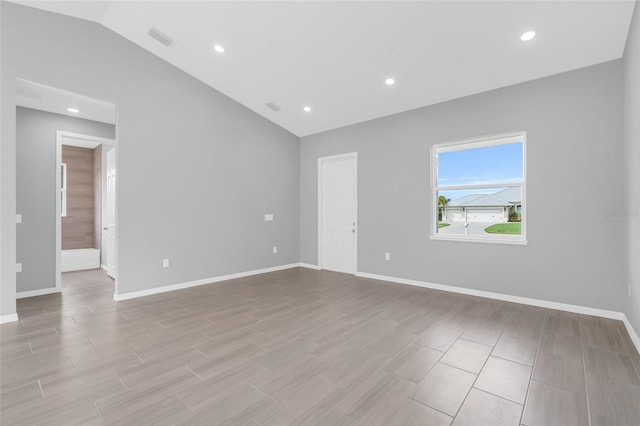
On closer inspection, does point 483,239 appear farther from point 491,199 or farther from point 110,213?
point 110,213

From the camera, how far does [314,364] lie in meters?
2.25

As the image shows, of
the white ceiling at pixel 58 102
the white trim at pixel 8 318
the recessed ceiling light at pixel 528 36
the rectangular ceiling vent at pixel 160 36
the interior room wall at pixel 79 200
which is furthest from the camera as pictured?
the interior room wall at pixel 79 200

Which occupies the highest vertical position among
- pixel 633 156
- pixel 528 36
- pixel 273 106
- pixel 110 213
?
pixel 273 106

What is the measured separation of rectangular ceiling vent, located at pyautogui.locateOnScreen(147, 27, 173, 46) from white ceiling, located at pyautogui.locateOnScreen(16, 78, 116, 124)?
1.13 meters

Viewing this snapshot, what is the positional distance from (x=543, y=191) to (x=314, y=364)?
139 inches

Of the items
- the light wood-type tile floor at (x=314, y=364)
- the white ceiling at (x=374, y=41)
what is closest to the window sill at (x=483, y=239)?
the light wood-type tile floor at (x=314, y=364)

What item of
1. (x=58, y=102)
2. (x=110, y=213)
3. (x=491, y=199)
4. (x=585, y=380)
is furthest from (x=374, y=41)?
(x=110, y=213)

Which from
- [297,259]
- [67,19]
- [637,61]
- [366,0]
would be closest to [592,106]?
[637,61]

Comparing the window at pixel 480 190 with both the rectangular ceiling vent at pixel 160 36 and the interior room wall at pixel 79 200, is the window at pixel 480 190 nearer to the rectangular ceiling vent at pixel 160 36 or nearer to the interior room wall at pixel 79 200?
the rectangular ceiling vent at pixel 160 36

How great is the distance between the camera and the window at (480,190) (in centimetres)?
386

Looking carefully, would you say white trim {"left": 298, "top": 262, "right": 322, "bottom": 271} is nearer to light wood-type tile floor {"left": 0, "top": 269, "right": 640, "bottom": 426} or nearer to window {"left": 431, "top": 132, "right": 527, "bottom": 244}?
light wood-type tile floor {"left": 0, "top": 269, "right": 640, "bottom": 426}

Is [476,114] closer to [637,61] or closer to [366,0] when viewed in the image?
[637,61]

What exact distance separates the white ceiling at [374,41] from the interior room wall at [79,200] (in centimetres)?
373

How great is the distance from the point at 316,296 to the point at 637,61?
418 cm
